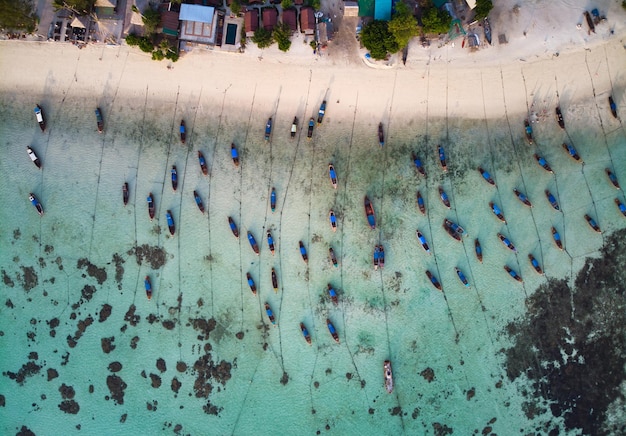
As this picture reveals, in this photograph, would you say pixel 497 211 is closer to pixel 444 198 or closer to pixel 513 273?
pixel 444 198

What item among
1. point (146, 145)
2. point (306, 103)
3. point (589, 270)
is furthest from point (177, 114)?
point (589, 270)

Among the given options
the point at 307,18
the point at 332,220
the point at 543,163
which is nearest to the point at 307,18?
the point at 307,18

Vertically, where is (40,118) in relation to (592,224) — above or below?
above

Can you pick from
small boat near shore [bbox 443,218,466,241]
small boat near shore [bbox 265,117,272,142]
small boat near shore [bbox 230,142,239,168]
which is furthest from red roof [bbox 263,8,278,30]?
small boat near shore [bbox 443,218,466,241]

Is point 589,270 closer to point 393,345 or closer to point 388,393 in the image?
point 393,345

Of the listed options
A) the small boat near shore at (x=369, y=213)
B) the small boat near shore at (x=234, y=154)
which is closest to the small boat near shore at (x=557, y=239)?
the small boat near shore at (x=369, y=213)

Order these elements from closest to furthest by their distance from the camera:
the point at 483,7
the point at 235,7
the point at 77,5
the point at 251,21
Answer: the point at 77,5
the point at 483,7
the point at 235,7
the point at 251,21
